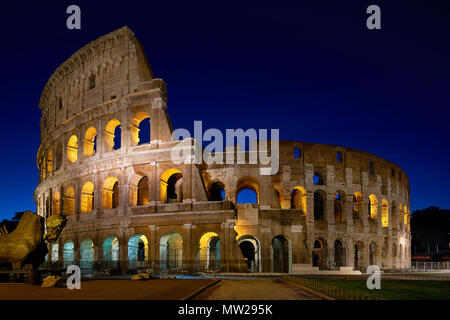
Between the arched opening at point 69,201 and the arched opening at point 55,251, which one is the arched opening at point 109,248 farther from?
the arched opening at point 55,251

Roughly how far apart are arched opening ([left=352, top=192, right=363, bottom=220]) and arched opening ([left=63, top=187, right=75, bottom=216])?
26634mm

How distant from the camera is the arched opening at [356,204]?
43284mm

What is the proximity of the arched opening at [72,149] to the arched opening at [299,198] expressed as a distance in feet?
66.0

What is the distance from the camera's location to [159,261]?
102 feet

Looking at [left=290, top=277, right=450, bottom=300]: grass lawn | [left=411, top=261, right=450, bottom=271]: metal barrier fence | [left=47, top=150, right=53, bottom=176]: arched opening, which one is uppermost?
[left=47, top=150, right=53, bottom=176]: arched opening

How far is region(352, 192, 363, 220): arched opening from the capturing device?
43284 mm

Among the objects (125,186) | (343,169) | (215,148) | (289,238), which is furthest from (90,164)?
(343,169)

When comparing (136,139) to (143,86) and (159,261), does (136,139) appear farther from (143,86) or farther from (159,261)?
(159,261)

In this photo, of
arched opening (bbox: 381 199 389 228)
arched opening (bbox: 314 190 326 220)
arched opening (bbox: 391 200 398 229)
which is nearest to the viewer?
arched opening (bbox: 314 190 326 220)

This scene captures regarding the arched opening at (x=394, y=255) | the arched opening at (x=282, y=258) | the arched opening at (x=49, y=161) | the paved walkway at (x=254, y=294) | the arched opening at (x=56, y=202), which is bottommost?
the arched opening at (x=394, y=255)

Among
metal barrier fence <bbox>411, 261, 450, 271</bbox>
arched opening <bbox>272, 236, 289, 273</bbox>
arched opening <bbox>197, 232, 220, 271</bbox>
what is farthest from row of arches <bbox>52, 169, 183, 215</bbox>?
metal barrier fence <bbox>411, 261, 450, 271</bbox>

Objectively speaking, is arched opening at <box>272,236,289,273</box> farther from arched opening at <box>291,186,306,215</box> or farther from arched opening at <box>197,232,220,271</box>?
arched opening at <box>197,232,220,271</box>

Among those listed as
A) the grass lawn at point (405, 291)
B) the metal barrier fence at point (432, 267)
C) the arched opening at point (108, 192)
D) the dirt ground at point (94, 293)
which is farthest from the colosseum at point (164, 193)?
the dirt ground at point (94, 293)
